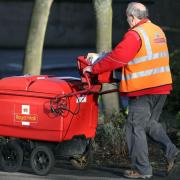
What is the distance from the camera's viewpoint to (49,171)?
26.5ft

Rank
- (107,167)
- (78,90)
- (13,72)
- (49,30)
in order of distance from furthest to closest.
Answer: (49,30) < (13,72) < (107,167) < (78,90)

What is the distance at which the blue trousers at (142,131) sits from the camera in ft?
25.2

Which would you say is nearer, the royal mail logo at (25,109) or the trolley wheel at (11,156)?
the royal mail logo at (25,109)

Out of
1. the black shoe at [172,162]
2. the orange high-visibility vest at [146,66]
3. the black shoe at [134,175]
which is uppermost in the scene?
the orange high-visibility vest at [146,66]

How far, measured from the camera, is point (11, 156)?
325 inches

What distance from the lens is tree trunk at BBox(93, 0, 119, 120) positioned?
10.3m

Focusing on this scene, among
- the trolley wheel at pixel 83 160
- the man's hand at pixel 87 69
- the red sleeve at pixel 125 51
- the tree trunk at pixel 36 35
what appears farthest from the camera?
the tree trunk at pixel 36 35

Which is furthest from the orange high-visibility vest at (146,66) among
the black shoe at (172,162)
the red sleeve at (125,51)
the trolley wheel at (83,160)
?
the trolley wheel at (83,160)

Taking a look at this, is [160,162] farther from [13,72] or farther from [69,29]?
[69,29]

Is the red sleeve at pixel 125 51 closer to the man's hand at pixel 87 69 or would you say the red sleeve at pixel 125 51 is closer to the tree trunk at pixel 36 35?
the man's hand at pixel 87 69

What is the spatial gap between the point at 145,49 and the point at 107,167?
5.74ft

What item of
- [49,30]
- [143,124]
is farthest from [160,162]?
[49,30]

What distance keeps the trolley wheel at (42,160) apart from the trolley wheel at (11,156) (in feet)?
0.55

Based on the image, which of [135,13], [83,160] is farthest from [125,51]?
[83,160]
